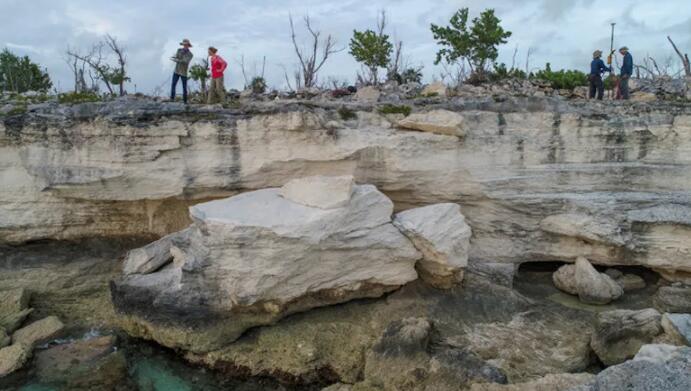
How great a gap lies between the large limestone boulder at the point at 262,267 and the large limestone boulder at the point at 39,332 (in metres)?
1.39

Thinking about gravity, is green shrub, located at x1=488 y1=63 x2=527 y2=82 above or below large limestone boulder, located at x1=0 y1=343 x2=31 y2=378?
above

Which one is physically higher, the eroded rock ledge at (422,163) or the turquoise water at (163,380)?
the eroded rock ledge at (422,163)

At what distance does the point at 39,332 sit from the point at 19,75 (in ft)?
55.6

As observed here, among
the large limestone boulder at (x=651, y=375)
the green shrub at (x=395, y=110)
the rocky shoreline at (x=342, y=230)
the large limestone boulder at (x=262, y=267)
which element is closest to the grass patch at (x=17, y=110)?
the rocky shoreline at (x=342, y=230)

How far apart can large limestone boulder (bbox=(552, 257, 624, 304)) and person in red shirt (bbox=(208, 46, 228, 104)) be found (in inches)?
358

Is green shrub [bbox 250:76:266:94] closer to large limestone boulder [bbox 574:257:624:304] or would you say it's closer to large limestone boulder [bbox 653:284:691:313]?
large limestone boulder [bbox 574:257:624:304]

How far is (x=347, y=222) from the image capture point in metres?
9.45

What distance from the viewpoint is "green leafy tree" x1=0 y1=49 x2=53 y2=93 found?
21.5 m

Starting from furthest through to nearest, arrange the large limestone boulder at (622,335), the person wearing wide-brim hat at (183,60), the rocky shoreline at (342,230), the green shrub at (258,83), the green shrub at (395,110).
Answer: the green shrub at (258,83) → the person wearing wide-brim hat at (183,60) → the green shrub at (395,110) → the rocky shoreline at (342,230) → the large limestone boulder at (622,335)

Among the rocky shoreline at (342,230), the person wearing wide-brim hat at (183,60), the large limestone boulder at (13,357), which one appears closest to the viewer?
the large limestone boulder at (13,357)

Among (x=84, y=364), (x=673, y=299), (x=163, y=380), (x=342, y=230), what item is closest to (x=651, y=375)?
(x=673, y=299)

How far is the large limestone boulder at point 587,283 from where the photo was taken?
10.3m

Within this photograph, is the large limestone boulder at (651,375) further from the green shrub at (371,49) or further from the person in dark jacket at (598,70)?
the green shrub at (371,49)

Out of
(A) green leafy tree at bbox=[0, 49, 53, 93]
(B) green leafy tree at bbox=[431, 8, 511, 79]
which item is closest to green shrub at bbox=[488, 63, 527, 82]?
(B) green leafy tree at bbox=[431, 8, 511, 79]
